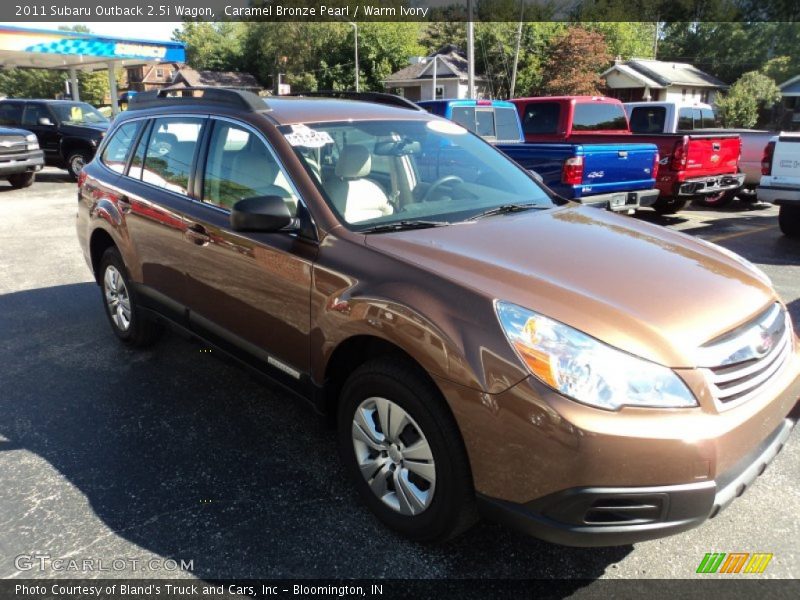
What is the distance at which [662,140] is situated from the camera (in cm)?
962

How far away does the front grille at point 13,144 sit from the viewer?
44.0ft

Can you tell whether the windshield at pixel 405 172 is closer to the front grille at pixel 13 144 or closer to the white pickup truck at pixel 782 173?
the white pickup truck at pixel 782 173

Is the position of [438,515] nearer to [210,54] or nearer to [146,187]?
[146,187]

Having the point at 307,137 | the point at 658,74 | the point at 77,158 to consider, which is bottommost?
the point at 77,158

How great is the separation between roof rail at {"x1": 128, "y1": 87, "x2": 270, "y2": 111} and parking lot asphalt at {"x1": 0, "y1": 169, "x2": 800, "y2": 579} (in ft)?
4.71

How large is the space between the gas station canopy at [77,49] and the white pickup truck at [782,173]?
2148cm

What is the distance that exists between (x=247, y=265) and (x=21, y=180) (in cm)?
1411

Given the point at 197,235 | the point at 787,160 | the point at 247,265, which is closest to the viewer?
the point at 247,265

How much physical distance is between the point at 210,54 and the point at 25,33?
6525 cm

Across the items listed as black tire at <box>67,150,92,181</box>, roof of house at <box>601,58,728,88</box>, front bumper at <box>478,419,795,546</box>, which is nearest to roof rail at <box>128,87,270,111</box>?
front bumper at <box>478,419,795,546</box>

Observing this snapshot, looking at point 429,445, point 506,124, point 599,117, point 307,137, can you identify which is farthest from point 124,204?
point 599,117

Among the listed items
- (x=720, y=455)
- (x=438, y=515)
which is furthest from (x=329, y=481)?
(x=720, y=455)

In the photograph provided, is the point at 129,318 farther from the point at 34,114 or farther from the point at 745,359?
the point at 34,114

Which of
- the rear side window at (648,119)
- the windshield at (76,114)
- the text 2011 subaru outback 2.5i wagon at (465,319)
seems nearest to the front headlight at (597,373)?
the text 2011 subaru outback 2.5i wagon at (465,319)
